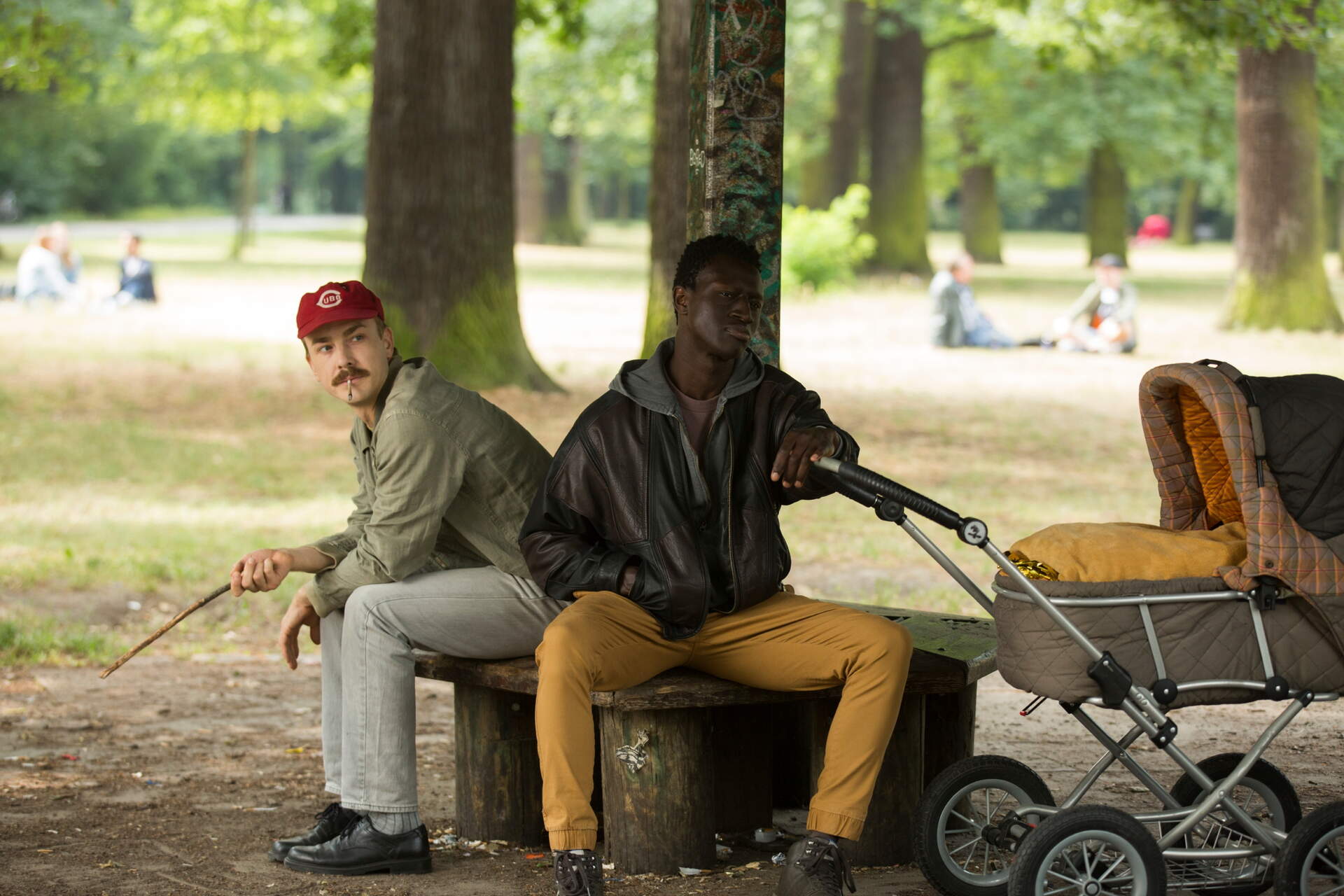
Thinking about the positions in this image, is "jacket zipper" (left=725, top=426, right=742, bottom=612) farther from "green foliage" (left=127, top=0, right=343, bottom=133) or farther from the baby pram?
"green foliage" (left=127, top=0, right=343, bottom=133)

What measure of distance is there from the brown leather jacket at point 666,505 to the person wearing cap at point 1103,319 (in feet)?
51.5

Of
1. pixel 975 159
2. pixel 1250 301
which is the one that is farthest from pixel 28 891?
pixel 975 159

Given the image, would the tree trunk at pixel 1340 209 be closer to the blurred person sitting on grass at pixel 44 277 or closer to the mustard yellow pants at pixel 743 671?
the blurred person sitting on grass at pixel 44 277

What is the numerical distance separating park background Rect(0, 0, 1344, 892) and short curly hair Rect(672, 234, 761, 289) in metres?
0.89

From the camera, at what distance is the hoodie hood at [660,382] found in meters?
4.66

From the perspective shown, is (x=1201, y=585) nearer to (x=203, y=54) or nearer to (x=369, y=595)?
(x=369, y=595)

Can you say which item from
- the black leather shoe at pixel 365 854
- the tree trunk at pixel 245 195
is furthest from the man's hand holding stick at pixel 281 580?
the tree trunk at pixel 245 195

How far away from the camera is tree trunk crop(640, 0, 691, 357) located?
45.9 feet

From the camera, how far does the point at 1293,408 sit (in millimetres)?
4227

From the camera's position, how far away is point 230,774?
599cm

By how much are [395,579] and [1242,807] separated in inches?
94.8

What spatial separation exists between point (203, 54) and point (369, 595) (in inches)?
1356

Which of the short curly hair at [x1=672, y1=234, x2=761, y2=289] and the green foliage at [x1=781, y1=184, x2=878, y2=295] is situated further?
the green foliage at [x1=781, y1=184, x2=878, y2=295]

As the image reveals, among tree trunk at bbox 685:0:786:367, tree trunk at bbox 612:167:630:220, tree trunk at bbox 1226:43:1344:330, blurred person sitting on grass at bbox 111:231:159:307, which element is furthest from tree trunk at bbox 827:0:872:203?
tree trunk at bbox 612:167:630:220
